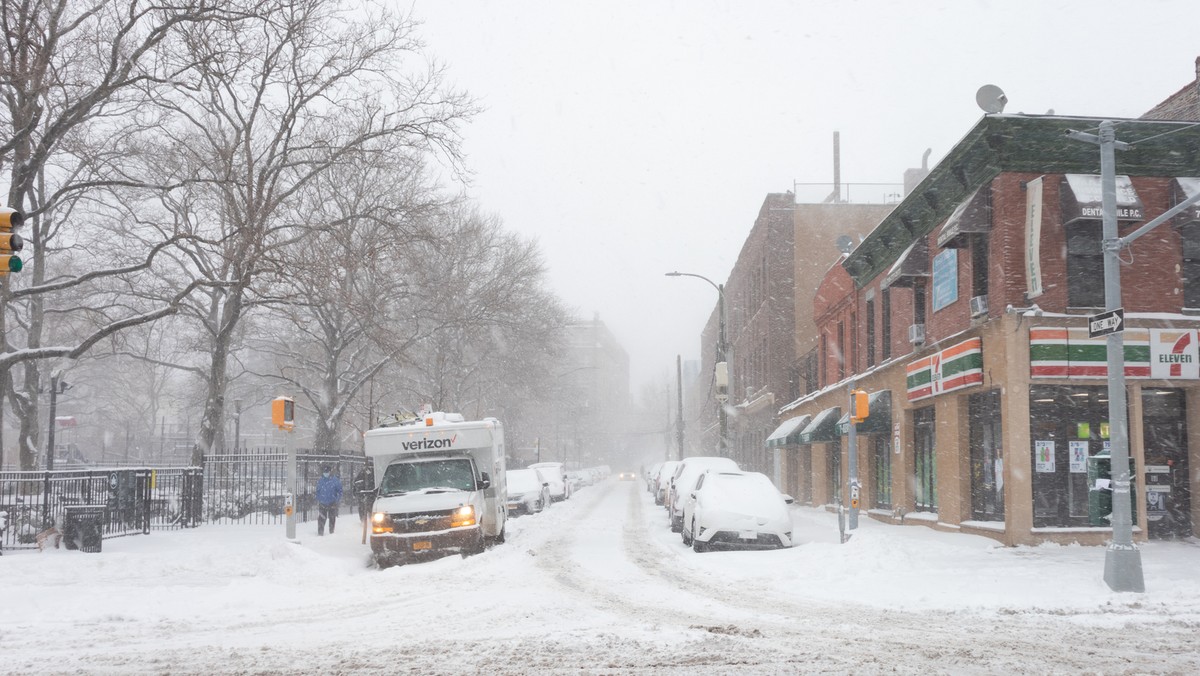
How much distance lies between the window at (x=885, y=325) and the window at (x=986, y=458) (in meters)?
5.98

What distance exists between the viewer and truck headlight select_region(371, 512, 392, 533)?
1583 centimetres

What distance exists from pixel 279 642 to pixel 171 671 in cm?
134

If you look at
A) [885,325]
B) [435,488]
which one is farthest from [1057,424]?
[435,488]

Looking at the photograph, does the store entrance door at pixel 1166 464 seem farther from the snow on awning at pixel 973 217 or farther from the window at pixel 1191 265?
the snow on awning at pixel 973 217

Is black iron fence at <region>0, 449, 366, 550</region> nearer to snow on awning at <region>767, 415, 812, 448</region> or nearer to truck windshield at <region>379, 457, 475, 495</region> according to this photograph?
truck windshield at <region>379, 457, 475, 495</region>

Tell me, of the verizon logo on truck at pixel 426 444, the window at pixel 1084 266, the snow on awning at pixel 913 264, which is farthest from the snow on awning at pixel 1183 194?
the verizon logo on truck at pixel 426 444

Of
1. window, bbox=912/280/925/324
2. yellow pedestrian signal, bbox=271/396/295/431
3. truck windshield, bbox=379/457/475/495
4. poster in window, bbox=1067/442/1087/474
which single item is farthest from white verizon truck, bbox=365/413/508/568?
poster in window, bbox=1067/442/1087/474

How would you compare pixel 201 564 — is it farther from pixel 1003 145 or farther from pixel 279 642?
pixel 1003 145

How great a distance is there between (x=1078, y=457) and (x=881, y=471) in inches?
378

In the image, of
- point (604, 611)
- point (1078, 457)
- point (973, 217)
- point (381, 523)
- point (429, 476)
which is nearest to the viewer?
point (604, 611)

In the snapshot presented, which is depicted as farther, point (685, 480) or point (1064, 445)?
point (685, 480)

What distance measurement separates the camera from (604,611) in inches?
410

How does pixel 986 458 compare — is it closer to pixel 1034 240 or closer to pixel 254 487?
pixel 1034 240

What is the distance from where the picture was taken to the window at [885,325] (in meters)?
26.0
